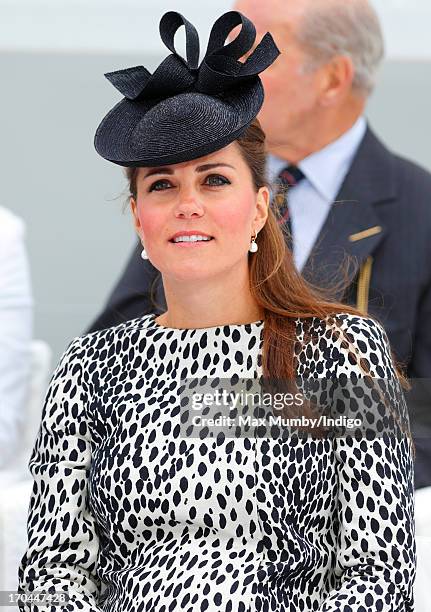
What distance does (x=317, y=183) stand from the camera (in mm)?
2998

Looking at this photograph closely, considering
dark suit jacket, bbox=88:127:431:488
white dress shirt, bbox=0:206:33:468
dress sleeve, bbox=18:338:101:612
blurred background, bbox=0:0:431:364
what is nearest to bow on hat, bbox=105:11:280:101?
dress sleeve, bbox=18:338:101:612

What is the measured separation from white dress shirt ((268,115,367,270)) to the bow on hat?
0.93 metres

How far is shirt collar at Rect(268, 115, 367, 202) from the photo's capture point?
9.84 ft

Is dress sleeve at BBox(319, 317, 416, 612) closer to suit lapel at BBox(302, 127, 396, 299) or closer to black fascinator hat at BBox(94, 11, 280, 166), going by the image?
black fascinator hat at BBox(94, 11, 280, 166)

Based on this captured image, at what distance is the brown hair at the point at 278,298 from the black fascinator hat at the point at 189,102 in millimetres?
82

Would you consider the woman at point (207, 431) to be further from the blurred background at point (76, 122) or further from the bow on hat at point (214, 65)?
the blurred background at point (76, 122)

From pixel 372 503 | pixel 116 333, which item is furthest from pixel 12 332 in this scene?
pixel 372 503

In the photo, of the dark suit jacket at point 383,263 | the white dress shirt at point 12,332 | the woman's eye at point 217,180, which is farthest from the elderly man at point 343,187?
the woman's eye at point 217,180

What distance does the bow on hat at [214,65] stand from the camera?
1.97m

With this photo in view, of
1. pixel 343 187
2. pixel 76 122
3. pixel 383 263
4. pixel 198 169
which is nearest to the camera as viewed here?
pixel 198 169

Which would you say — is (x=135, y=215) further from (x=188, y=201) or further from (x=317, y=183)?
(x=317, y=183)

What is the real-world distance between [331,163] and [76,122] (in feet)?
4.28

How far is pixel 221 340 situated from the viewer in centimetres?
205

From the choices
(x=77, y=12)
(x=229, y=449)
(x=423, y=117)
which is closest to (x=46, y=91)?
(x=77, y=12)
